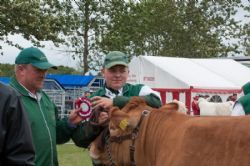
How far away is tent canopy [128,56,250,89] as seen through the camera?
16484mm

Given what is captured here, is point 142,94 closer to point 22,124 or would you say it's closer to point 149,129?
point 149,129

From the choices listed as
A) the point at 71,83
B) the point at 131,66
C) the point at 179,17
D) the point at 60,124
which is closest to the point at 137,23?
the point at 179,17

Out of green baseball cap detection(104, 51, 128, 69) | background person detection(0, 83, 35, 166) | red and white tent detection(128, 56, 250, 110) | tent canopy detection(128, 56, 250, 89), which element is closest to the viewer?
background person detection(0, 83, 35, 166)

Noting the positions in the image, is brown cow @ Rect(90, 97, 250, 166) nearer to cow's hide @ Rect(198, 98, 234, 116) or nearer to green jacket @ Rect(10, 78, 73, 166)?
green jacket @ Rect(10, 78, 73, 166)

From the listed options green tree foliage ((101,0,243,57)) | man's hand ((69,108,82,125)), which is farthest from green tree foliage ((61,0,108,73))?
man's hand ((69,108,82,125))

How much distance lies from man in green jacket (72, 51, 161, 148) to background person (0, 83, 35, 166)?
1.73 m

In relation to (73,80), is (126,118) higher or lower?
lower

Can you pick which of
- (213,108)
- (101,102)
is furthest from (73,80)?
(101,102)

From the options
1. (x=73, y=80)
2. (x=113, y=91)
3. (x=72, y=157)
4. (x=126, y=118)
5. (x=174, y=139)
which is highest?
(x=73, y=80)

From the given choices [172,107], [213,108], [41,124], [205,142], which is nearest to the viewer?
[205,142]

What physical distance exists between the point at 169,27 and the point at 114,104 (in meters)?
32.3

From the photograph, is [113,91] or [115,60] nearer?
[115,60]

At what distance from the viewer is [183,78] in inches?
645

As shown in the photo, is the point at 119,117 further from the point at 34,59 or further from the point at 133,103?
the point at 34,59
